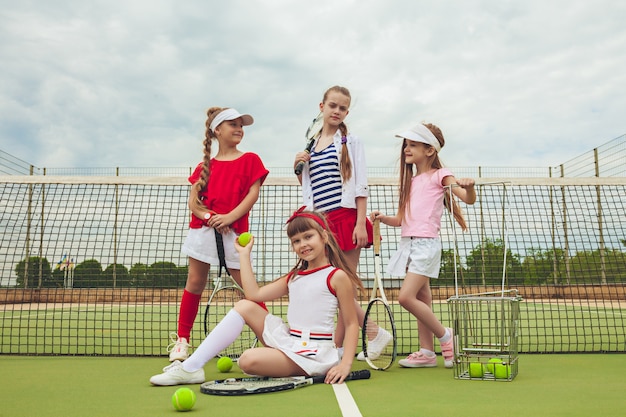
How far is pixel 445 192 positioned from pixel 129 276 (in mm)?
6481

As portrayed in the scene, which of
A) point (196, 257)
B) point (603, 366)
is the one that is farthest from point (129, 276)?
point (603, 366)

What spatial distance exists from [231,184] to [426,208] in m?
1.37

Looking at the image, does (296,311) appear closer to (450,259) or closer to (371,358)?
(371,358)

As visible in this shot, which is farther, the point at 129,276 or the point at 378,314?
the point at 129,276

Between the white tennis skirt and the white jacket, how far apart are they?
3.21 ft

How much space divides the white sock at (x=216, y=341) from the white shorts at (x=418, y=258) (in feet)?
3.88

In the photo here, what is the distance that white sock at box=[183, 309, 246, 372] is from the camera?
331cm

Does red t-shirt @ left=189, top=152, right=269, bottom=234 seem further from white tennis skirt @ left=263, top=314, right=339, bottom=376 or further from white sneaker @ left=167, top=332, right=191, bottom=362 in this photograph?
white tennis skirt @ left=263, top=314, right=339, bottom=376

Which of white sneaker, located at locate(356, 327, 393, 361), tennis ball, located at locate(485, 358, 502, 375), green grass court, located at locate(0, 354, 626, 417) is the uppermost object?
white sneaker, located at locate(356, 327, 393, 361)

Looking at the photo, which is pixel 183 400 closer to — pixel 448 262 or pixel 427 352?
pixel 427 352

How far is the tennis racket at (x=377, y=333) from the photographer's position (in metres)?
3.92

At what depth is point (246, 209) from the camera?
14.0 ft

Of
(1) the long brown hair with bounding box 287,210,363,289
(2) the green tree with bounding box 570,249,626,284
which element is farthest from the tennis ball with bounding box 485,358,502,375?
(2) the green tree with bounding box 570,249,626,284

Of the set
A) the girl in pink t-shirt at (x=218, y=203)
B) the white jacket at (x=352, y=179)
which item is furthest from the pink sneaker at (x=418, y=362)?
the girl in pink t-shirt at (x=218, y=203)
